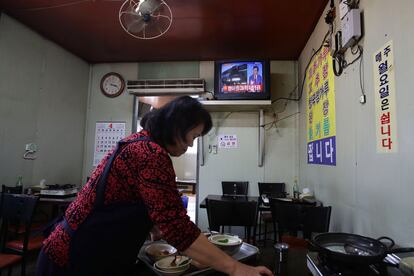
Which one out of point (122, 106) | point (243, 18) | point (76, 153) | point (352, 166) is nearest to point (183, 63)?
point (122, 106)

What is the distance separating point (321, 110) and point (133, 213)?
241 cm

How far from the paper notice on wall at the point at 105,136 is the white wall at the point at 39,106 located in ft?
0.79

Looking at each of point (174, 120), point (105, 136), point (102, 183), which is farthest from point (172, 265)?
point (105, 136)

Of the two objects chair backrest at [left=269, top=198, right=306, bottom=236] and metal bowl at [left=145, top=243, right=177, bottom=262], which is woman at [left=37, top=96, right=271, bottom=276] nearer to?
metal bowl at [left=145, top=243, right=177, bottom=262]

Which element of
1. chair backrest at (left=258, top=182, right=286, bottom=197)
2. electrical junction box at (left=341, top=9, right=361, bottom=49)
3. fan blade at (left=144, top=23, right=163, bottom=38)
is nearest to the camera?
electrical junction box at (left=341, top=9, right=361, bottom=49)

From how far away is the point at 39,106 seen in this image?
11.4 ft

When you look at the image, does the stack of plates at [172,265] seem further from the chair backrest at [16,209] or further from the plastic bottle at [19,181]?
the plastic bottle at [19,181]

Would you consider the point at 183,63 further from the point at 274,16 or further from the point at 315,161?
the point at 315,161

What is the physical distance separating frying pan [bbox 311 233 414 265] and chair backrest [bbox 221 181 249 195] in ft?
9.16

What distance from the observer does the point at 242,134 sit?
4.06 metres

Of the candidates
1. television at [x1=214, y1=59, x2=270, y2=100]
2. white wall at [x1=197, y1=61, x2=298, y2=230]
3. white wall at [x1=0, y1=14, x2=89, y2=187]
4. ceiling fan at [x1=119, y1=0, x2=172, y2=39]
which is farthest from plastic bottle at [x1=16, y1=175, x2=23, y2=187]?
television at [x1=214, y1=59, x2=270, y2=100]

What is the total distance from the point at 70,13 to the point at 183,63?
1717 mm

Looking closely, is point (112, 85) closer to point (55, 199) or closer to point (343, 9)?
point (55, 199)

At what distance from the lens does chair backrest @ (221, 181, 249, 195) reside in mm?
3852
